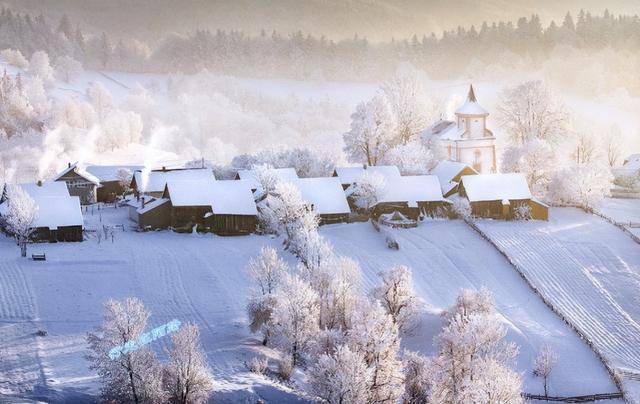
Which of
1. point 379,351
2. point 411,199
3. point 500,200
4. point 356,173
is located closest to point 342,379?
point 379,351

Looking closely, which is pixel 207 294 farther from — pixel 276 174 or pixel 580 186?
pixel 580 186

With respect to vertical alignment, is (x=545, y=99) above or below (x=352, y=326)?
above

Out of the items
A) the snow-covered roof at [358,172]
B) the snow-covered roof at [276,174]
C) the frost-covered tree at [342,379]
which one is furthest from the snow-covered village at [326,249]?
the snow-covered roof at [358,172]

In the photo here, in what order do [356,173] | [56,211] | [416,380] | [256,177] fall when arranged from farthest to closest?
[356,173], [256,177], [56,211], [416,380]

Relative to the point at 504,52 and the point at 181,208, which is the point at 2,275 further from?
the point at 504,52

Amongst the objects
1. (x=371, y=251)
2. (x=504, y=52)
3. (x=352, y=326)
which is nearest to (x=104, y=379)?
(x=352, y=326)

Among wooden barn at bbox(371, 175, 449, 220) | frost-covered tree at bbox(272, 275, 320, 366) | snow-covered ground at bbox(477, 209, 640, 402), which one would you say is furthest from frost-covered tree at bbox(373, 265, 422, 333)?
wooden barn at bbox(371, 175, 449, 220)
